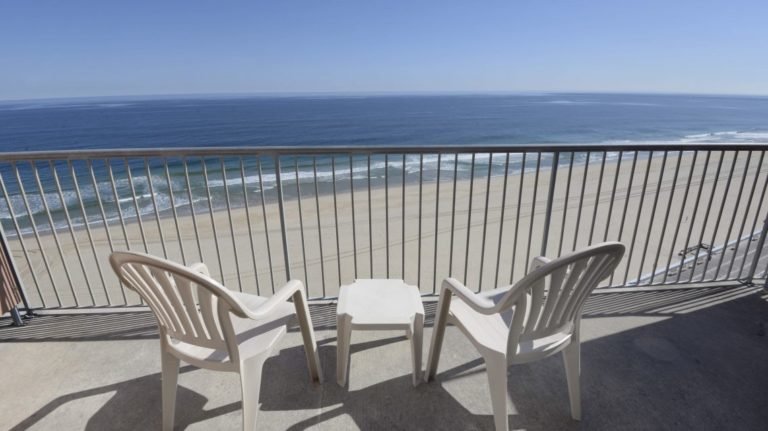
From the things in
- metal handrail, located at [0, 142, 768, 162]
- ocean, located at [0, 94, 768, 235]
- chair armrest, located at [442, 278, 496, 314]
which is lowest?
ocean, located at [0, 94, 768, 235]

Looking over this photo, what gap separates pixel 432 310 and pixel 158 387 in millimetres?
1667

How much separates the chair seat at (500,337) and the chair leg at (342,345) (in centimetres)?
50

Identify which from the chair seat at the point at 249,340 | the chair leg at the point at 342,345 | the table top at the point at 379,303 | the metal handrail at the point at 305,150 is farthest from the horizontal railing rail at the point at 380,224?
the chair seat at the point at 249,340

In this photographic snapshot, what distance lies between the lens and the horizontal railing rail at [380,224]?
2250mm

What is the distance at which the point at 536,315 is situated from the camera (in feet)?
4.43

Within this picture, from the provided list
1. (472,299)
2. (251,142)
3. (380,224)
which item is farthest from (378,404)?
(251,142)

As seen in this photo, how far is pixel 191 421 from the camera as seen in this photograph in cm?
163

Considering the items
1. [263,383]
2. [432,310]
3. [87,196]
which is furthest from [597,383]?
[87,196]

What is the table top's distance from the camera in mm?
1671

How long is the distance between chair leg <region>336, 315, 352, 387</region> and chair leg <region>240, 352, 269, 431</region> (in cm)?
39

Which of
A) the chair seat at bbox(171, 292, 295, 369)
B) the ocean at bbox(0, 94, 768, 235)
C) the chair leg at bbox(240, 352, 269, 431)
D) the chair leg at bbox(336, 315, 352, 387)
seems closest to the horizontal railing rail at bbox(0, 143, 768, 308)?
the ocean at bbox(0, 94, 768, 235)

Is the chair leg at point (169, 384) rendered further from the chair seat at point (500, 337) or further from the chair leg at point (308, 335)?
the chair seat at point (500, 337)

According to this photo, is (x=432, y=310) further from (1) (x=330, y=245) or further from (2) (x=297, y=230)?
(2) (x=297, y=230)

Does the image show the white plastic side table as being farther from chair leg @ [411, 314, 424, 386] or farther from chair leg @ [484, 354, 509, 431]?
chair leg @ [484, 354, 509, 431]
